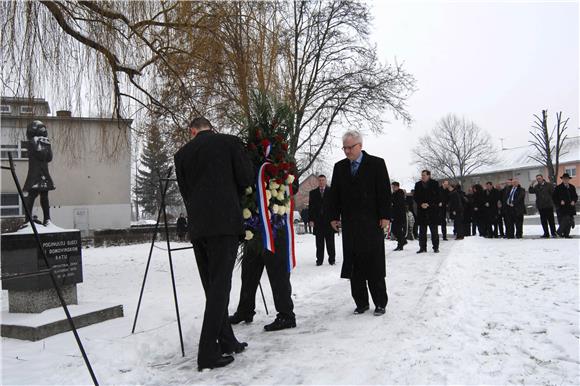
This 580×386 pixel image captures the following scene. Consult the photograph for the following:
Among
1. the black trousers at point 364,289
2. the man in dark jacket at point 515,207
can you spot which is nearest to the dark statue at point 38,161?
the black trousers at point 364,289

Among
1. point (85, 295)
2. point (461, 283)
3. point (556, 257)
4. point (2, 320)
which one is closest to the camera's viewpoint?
point (2, 320)

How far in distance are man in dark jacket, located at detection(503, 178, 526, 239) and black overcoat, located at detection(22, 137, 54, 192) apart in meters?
13.2

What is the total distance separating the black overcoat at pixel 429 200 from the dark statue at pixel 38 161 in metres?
8.11

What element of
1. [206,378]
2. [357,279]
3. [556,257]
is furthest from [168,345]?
[556,257]

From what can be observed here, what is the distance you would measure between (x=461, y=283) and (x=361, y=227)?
Result: 239 centimetres

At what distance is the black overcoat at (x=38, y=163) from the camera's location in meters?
7.93

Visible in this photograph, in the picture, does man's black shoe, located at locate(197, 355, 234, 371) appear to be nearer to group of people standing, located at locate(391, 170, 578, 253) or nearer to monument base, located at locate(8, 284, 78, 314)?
monument base, located at locate(8, 284, 78, 314)

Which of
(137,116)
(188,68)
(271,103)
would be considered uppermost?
(188,68)

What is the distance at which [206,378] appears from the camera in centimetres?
352

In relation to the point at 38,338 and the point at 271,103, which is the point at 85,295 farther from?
the point at 271,103

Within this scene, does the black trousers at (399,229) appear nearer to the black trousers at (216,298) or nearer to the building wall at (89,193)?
the black trousers at (216,298)

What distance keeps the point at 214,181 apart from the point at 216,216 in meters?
0.30

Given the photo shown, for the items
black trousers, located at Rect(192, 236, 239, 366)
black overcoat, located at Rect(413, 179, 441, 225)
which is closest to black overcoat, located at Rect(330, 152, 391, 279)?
black trousers, located at Rect(192, 236, 239, 366)

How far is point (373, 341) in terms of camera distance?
4.11 m
